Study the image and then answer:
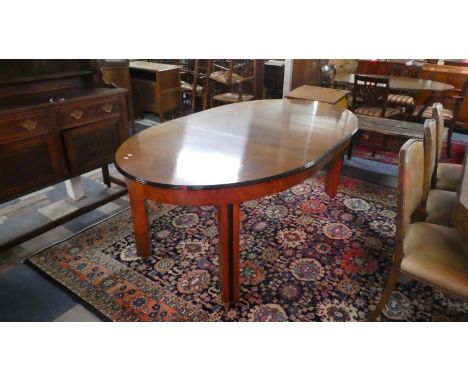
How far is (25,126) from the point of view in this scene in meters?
2.09

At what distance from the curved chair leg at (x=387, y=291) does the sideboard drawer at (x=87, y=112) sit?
7.17ft

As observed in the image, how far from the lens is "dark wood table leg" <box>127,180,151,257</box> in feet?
6.18

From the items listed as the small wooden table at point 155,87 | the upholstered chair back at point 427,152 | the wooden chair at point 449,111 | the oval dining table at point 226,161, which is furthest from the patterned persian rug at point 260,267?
the small wooden table at point 155,87

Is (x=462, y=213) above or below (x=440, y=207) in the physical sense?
above

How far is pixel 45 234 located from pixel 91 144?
72cm

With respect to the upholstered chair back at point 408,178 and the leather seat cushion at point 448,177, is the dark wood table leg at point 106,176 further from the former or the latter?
the leather seat cushion at point 448,177

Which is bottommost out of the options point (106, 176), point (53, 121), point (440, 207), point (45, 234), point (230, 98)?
point (45, 234)

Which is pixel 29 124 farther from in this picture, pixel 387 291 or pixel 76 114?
pixel 387 291

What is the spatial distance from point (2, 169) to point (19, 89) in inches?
25.8

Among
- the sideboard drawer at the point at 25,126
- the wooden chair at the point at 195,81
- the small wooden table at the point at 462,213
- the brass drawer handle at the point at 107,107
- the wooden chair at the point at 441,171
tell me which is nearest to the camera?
the small wooden table at the point at 462,213

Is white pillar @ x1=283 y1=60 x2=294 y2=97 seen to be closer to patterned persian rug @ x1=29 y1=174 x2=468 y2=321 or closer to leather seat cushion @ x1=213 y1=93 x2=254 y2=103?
leather seat cushion @ x1=213 y1=93 x2=254 y2=103

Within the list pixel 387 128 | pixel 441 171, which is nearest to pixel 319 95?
pixel 387 128

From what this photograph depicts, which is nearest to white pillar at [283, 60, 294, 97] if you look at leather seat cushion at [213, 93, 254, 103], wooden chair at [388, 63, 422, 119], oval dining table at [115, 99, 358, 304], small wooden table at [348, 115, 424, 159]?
leather seat cushion at [213, 93, 254, 103]

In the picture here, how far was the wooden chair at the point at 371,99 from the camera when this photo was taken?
3725 millimetres
